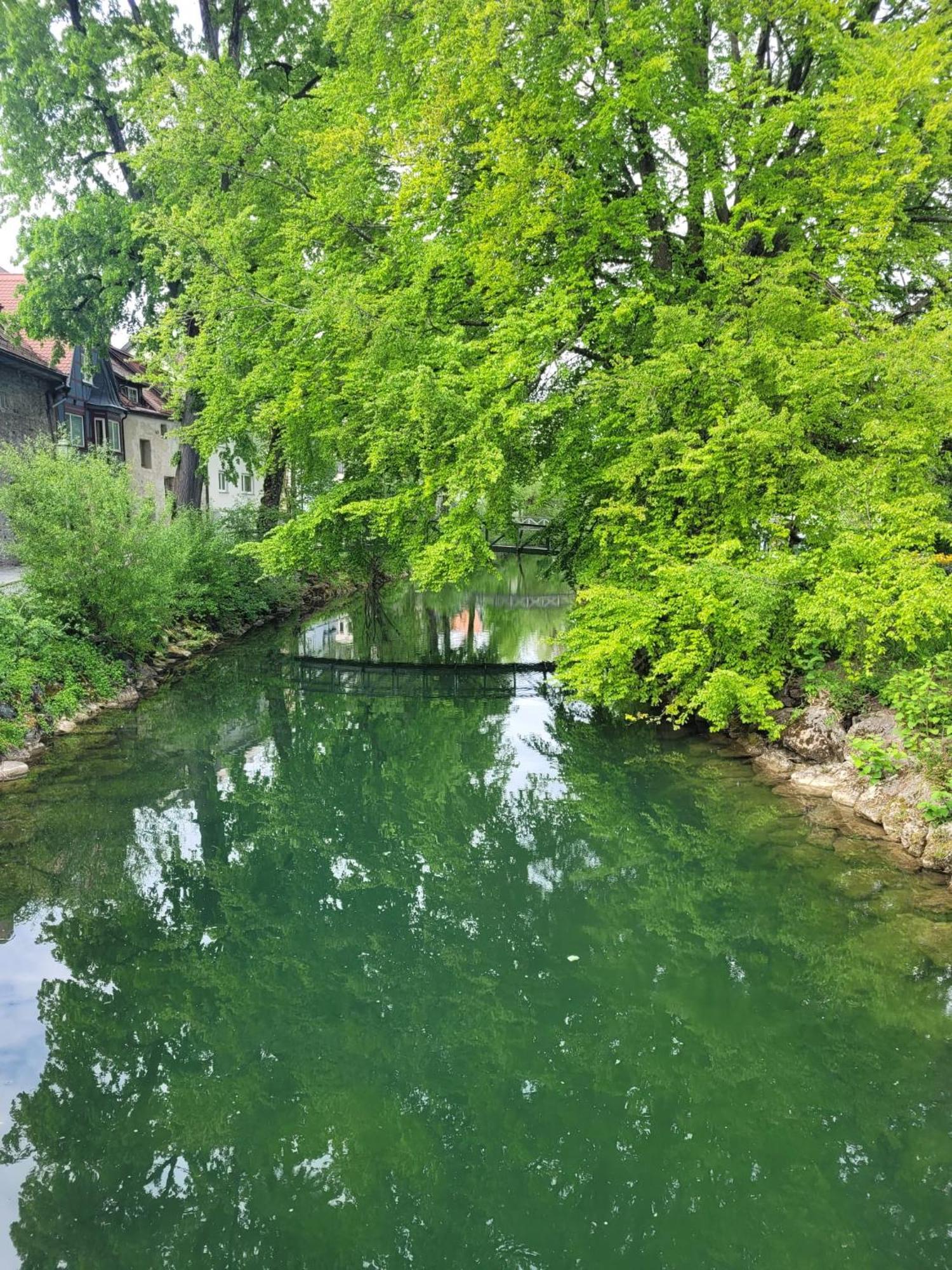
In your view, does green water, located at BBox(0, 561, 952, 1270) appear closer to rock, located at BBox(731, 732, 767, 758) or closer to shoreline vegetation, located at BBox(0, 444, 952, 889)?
shoreline vegetation, located at BBox(0, 444, 952, 889)

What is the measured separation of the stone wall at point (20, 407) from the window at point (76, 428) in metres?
1.36

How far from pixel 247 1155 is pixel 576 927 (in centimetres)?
383

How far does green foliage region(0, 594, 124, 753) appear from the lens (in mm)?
12180

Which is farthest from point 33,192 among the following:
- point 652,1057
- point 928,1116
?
point 928,1116

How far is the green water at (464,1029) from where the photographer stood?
4.50 metres

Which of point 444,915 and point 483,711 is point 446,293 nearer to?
point 483,711

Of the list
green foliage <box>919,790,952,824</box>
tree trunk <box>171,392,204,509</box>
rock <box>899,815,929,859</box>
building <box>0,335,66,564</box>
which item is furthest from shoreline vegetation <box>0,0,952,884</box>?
building <box>0,335,66,564</box>

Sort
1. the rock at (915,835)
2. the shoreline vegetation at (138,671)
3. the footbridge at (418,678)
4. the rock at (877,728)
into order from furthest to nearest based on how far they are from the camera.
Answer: the footbridge at (418,678) → the rock at (877,728) → the shoreline vegetation at (138,671) → the rock at (915,835)

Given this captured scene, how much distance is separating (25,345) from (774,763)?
28.8 meters

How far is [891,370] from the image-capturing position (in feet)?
32.8

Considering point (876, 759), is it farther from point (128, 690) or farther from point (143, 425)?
point (143, 425)

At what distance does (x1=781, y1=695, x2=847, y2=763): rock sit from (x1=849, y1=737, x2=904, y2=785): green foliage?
0.96m

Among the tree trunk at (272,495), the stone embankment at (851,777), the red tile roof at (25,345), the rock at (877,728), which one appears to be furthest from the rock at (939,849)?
the red tile roof at (25,345)

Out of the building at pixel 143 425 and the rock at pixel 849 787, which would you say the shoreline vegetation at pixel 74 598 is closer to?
the rock at pixel 849 787
